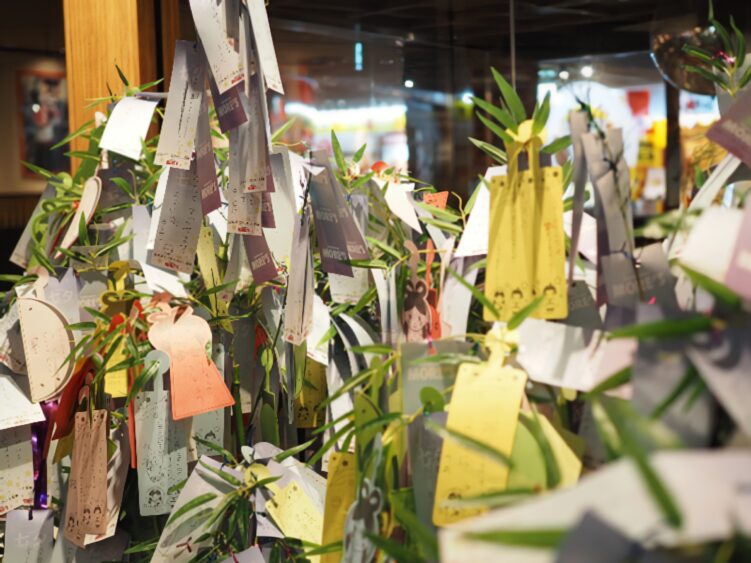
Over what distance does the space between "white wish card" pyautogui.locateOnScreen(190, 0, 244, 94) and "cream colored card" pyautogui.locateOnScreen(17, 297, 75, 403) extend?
406mm

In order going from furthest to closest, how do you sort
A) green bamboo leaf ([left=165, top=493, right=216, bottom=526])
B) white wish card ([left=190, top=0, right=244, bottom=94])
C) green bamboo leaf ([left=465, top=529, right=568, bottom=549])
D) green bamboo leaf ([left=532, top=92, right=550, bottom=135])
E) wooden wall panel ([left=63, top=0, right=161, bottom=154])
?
wooden wall panel ([left=63, top=0, right=161, bottom=154]), white wish card ([left=190, top=0, right=244, bottom=94]), green bamboo leaf ([left=165, top=493, right=216, bottom=526]), green bamboo leaf ([left=532, top=92, right=550, bottom=135]), green bamboo leaf ([left=465, top=529, right=568, bottom=549])

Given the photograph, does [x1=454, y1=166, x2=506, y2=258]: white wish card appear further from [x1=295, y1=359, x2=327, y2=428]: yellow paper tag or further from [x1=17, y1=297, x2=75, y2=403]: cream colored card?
[x1=17, y1=297, x2=75, y2=403]: cream colored card

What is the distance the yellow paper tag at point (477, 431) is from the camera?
706 millimetres

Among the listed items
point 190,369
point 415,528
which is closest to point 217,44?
point 190,369

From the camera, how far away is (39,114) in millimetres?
4762

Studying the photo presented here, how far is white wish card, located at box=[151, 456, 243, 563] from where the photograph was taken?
3.53 ft

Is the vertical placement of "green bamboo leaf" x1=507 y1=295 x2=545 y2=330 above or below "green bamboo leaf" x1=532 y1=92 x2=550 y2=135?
below

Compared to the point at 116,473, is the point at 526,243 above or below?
above

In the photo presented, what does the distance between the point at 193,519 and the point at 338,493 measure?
0.91ft

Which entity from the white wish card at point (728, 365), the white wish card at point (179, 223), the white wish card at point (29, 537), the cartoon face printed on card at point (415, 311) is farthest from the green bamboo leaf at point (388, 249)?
the white wish card at point (29, 537)

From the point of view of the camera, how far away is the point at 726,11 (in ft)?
12.8

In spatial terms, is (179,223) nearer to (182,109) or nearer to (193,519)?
(182,109)

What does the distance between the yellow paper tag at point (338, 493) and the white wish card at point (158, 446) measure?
0.38m

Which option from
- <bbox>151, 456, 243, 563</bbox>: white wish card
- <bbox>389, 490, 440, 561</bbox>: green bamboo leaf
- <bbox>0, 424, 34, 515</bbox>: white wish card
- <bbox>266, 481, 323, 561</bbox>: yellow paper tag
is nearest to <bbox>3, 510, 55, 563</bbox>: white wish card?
<bbox>0, 424, 34, 515</bbox>: white wish card
